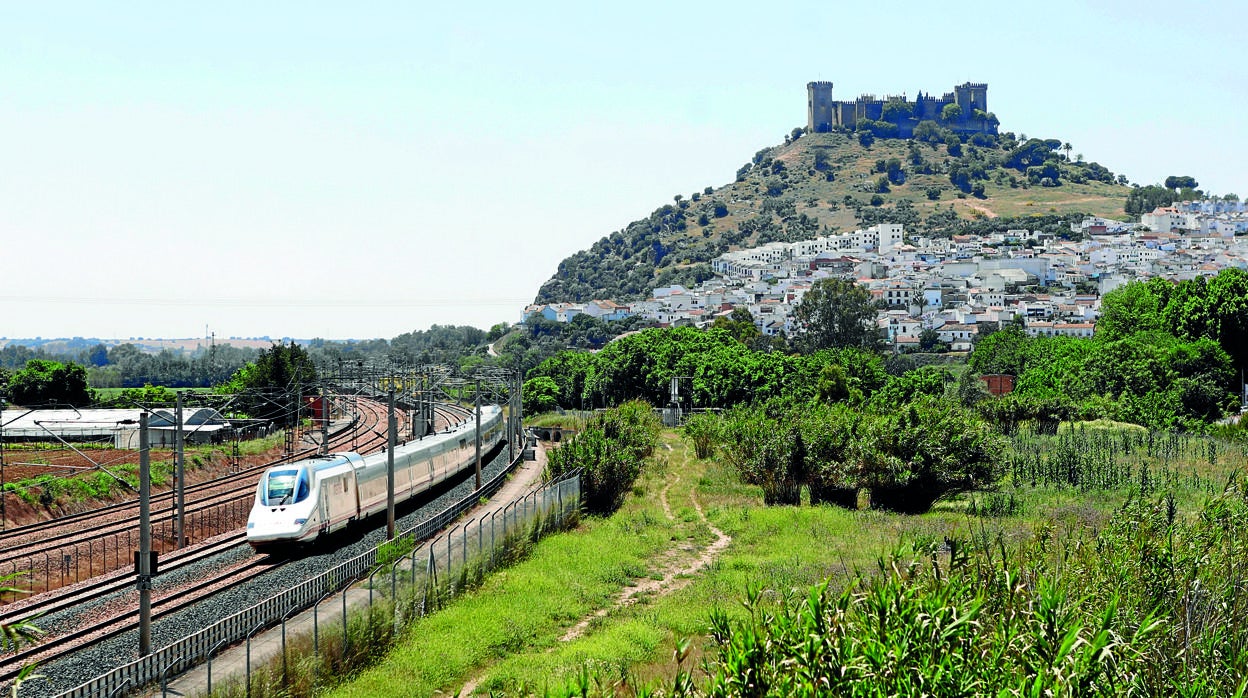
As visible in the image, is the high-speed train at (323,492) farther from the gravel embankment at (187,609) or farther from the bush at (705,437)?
the bush at (705,437)

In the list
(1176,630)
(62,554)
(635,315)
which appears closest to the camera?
(1176,630)

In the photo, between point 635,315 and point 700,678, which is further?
point 635,315

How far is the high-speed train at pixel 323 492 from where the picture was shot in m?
22.3

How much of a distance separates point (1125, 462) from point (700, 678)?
2415 centimetres

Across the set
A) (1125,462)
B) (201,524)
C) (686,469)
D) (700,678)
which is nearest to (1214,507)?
(700,678)

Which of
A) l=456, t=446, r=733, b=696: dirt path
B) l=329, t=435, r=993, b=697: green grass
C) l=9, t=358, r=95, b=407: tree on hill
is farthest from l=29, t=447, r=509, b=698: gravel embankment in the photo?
l=9, t=358, r=95, b=407: tree on hill

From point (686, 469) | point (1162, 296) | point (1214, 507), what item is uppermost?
point (1162, 296)

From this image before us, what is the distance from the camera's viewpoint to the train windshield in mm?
22781

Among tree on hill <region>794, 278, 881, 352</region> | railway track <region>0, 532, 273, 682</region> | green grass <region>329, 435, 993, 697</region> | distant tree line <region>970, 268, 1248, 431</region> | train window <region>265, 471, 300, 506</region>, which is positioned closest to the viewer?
green grass <region>329, 435, 993, 697</region>

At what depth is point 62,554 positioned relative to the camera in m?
21.8

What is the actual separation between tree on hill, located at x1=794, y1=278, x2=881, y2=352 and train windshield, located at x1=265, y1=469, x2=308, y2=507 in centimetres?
8001

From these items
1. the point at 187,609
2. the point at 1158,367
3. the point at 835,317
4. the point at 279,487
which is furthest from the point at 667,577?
the point at 835,317

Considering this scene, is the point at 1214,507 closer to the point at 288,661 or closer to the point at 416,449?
the point at 288,661

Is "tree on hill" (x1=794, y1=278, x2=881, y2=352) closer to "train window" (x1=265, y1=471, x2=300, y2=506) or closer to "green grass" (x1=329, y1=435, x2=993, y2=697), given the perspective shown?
"green grass" (x1=329, y1=435, x2=993, y2=697)
